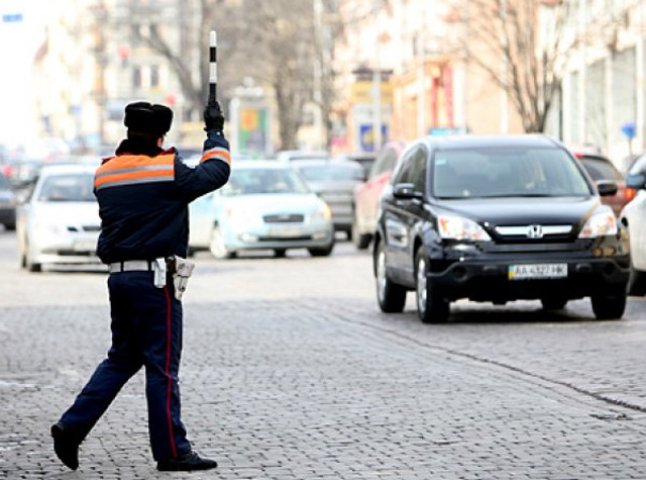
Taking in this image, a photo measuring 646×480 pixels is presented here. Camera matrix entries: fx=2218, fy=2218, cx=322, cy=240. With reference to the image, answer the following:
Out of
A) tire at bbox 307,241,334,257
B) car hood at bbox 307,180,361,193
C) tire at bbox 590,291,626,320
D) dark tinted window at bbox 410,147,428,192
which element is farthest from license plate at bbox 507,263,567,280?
car hood at bbox 307,180,361,193

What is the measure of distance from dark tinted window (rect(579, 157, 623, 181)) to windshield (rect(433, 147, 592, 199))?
779 centimetres

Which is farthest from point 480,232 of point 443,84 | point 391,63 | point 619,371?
point 391,63

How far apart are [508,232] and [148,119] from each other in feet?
29.4

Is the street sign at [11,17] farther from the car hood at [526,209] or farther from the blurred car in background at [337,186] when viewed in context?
the car hood at [526,209]

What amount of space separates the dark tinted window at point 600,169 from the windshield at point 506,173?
7.79 meters

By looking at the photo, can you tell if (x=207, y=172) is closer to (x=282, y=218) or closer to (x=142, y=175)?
(x=142, y=175)

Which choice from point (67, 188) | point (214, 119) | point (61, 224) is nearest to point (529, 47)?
point (67, 188)

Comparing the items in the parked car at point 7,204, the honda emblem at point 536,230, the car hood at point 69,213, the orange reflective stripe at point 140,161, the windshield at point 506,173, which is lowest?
the parked car at point 7,204

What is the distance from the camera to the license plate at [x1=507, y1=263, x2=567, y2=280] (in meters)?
18.1

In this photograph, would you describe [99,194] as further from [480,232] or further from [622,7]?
[622,7]

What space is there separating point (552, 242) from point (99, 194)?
8995 mm

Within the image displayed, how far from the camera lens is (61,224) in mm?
29625

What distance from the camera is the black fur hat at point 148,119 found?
9531 mm

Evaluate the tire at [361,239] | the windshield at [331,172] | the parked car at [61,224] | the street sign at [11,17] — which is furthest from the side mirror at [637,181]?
the street sign at [11,17]
